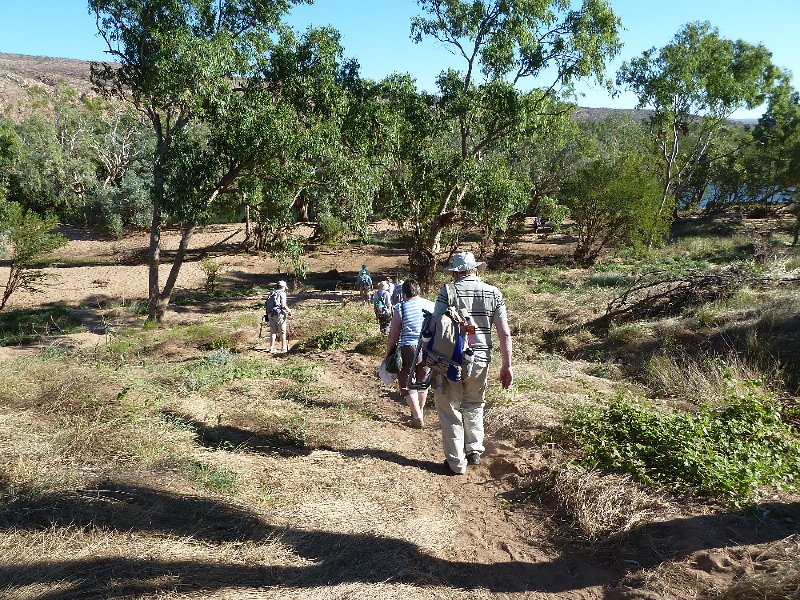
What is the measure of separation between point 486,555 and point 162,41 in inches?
496

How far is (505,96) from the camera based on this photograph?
16.2m

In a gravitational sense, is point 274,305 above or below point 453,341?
below

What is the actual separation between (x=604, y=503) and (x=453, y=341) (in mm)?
1577

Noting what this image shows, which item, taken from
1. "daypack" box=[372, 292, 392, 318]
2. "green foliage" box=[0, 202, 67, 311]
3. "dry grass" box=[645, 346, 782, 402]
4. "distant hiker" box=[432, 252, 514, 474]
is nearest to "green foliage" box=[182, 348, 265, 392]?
"daypack" box=[372, 292, 392, 318]

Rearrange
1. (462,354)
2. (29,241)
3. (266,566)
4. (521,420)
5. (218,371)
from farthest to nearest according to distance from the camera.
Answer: (29,241)
(218,371)
(521,420)
(462,354)
(266,566)

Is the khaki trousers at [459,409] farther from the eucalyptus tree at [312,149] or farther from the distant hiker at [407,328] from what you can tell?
the eucalyptus tree at [312,149]

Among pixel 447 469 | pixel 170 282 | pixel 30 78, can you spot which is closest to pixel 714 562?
pixel 447 469

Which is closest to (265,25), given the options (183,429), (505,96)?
(505,96)

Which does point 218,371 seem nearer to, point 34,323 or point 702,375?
point 702,375

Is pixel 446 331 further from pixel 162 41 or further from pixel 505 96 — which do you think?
pixel 505 96

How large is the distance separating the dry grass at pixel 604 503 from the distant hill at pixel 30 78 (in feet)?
174

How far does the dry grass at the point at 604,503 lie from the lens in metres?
3.82

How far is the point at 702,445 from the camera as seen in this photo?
4.44 metres

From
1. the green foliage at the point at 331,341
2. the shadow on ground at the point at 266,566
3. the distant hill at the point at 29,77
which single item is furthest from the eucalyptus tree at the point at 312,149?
the distant hill at the point at 29,77
